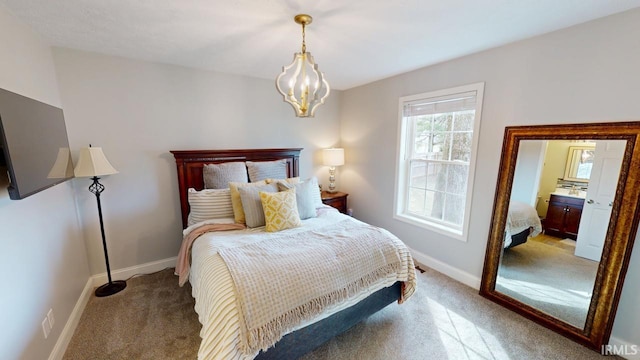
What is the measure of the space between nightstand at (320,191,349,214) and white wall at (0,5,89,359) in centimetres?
264

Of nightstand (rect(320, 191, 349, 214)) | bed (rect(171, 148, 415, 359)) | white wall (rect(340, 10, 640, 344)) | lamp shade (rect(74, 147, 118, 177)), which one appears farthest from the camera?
nightstand (rect(320, 191, 349, 214))

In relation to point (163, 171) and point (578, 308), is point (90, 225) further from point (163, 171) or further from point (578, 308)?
point (578, 308)

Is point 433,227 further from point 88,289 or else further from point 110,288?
point 88,289

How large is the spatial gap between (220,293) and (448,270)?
96.2 inches

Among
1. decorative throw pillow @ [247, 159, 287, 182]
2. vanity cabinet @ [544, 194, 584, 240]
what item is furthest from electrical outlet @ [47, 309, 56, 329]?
vanity cabinet @ [544, 194, 584, 240]

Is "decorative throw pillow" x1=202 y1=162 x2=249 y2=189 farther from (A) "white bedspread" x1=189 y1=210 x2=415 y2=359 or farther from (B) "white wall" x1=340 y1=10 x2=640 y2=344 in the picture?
(B) "white wall" x1=340 y1=10 x2=640 y2=344

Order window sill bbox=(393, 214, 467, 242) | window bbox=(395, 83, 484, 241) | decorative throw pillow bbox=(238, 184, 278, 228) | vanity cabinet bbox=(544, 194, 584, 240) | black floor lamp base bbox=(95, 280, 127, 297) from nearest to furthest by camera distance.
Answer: vanity cabinet bbox=(544, 194, 584, 240), decorative throw pillow bbox=(238, 184, 278, 228), black floor lamp base bbox=(95, 280, 127, 297), window bbox=(395, 83, 484, 241), window sill bbox=(393, 214, 467, 242)

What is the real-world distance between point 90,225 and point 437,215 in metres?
3.75

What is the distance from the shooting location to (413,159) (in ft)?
10.2

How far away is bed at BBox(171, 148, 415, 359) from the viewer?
128 centimetres

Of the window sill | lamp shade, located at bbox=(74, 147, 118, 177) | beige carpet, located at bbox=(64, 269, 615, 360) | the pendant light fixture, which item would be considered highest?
the pendant light fixture

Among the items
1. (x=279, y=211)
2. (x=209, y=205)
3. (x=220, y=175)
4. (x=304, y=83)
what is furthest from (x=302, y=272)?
(x=220, y=175)

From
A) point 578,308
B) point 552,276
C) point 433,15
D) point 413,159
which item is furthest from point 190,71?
point 578,308

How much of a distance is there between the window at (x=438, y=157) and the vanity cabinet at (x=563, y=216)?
620mm
